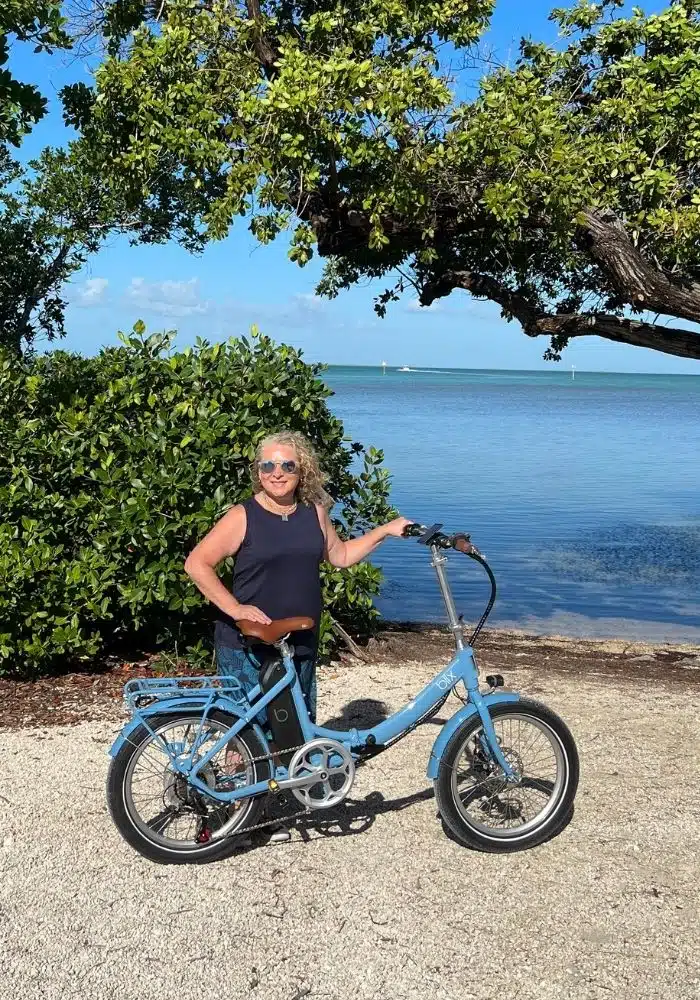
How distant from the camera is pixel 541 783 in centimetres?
494

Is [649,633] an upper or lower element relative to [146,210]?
lower

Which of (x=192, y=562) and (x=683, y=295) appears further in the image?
(x=683, y=295)

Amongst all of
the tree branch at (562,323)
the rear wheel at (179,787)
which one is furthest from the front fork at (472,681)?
the tree branch at (562,323)

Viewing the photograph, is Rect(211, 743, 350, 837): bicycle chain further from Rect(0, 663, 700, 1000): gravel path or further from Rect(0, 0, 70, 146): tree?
Rect(0, 0, 70, 146): tree

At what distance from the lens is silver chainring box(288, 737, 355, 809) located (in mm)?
4582

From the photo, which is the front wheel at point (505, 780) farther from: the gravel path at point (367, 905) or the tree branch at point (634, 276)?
the tree branch at point (634, 276)

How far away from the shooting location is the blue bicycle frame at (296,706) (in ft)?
14.7

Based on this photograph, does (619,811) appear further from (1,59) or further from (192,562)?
(1,59)

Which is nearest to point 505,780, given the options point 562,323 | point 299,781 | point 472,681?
point 472,681

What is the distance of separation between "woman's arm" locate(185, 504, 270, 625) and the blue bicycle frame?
11.6 inches

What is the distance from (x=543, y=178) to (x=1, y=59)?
3.79 m

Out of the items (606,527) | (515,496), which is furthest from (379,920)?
(515,496)

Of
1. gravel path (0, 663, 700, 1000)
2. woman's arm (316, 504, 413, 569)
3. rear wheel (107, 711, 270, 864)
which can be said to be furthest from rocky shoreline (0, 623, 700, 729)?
woman's arm (316, 504, 413, 569)

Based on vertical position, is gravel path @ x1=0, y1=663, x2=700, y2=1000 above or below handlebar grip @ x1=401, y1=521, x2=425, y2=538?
below
